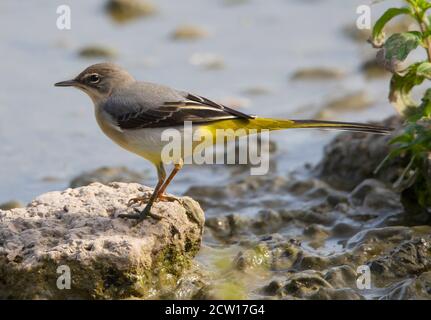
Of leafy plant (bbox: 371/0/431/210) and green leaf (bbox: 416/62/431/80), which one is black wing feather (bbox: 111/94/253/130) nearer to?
leafy plant (bbox: 371/0/431/210)

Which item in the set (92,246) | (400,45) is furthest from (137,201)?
(400,45)

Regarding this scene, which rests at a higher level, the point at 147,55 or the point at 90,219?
the point at 147,55

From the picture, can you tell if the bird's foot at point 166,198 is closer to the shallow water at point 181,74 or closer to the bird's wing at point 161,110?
the bird's wing at point 161,110

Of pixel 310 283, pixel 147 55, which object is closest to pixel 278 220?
pixel 310 283

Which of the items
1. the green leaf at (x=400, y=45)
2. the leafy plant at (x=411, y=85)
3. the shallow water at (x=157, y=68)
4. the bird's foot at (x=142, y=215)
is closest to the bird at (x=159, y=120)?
the bird's foot at (x=142, y=215)

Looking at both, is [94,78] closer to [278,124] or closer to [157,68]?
[278,124]

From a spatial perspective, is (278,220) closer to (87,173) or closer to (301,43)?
(87,173)
